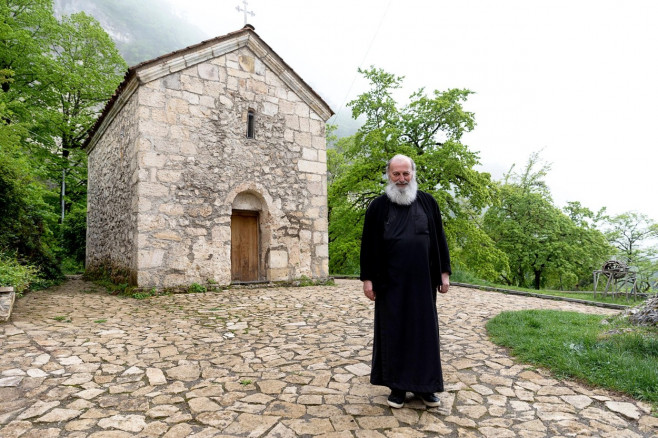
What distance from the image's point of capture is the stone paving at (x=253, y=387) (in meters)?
2.24

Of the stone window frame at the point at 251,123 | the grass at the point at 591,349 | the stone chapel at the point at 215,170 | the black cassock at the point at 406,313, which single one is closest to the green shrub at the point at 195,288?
the stone chapel at the point at 215,170

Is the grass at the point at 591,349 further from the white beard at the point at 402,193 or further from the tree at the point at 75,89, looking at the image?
the tree at the point at 75,89

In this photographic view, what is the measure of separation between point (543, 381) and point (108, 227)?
32.5ft

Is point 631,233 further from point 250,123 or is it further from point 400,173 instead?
point 400,173

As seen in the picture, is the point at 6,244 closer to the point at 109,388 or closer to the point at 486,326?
the point at 109,388

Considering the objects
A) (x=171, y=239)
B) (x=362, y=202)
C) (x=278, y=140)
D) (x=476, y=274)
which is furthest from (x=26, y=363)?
(x=476, y=274)

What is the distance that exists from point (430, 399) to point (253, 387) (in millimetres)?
1349

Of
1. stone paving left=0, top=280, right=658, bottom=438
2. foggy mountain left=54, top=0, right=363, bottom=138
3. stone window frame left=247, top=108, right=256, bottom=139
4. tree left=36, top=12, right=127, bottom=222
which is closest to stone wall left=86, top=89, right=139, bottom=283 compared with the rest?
stone window frame left=247, top=108, right=256, bottom=139

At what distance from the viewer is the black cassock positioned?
2.54m

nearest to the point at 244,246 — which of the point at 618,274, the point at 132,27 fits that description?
the point at 618,274

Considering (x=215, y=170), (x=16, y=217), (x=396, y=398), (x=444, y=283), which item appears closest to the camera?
(x=396, y=398)

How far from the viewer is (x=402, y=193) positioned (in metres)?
2.80

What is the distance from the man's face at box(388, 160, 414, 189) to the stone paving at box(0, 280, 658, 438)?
164cm

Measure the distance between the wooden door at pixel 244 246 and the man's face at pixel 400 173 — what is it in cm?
618
